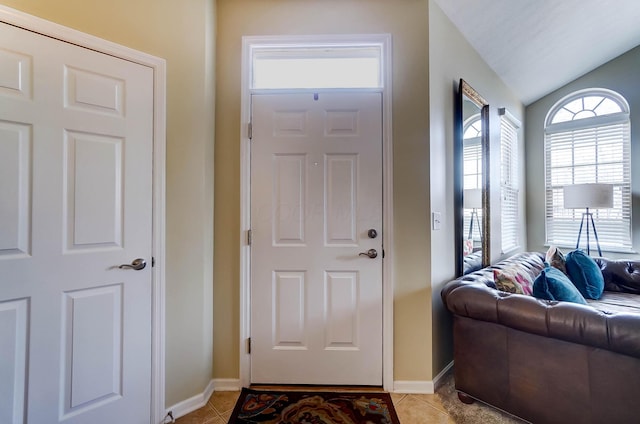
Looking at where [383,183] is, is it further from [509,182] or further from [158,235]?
[509,182]

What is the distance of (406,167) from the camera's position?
69.3 inches

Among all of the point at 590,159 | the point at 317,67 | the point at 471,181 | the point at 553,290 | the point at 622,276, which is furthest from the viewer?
the point at 590,159

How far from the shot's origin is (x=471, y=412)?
5.07 ft

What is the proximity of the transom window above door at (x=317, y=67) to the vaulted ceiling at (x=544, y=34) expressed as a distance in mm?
719

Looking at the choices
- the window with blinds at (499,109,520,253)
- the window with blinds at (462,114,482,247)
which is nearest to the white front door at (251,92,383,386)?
the window with blinds at (462,114,482,247)

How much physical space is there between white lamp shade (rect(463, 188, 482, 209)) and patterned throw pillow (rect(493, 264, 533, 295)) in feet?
1.85

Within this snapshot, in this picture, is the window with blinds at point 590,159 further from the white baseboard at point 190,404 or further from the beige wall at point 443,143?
the white baseboard at point 190,404

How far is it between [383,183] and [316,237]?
1.95ft

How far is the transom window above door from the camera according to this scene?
71.4 inches

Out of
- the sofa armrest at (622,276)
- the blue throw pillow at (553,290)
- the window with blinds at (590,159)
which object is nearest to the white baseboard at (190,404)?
the blue throw pillow at (553,290)

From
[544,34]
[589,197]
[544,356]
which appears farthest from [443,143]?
[589,197]

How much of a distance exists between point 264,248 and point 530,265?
8.09 feet

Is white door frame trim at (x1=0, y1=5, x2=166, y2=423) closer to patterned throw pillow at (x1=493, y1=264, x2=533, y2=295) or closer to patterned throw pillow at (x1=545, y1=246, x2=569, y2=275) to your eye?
patterned throw pillow at (x1=493, y1=264, x2=533, y2=295)

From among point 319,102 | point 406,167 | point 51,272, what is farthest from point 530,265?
point 51,272
